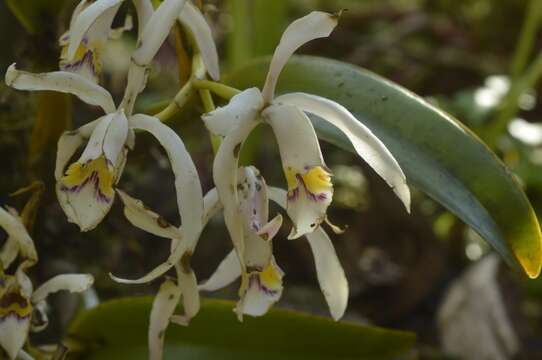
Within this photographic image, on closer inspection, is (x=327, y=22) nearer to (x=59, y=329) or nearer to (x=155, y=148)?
(x=155, y=148)

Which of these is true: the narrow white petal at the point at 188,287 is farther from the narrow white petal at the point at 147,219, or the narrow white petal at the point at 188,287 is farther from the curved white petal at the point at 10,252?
the curved white petal at the point at 10,252

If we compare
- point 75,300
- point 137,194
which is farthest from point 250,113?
point 137,194

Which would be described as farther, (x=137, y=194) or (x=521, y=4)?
(x=521, y=4)

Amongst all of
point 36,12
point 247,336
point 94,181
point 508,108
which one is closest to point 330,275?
point 247,336

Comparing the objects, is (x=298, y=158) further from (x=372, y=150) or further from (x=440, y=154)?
(x=440, y=154)

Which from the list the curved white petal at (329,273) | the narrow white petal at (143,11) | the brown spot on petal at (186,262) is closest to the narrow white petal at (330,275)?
the curved white petal at (329,273)

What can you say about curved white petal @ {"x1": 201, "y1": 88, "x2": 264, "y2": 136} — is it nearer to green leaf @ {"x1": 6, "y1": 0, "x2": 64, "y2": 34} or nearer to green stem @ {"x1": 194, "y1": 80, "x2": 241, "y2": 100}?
green stem @ {"x1": 194, "y1": 80, "x2": 241, "y2": 100}
